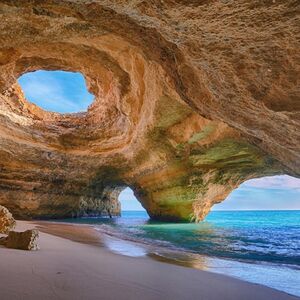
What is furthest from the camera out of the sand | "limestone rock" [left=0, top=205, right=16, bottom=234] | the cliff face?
"limestone rock" [left=0, top=205, right=16, bottom=234]

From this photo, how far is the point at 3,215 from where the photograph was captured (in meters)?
5.72

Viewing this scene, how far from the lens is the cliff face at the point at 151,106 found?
12.3 ft

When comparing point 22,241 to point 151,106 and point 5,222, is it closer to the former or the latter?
point 5,222

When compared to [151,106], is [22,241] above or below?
below

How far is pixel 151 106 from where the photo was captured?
1016 cm

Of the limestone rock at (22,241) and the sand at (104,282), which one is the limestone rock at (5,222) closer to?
the limestone rock at (22,241)

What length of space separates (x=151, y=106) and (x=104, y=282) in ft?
26.4

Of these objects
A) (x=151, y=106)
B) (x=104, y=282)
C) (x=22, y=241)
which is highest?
(x=151, y=106)

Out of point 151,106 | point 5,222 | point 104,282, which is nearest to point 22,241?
point 104,282

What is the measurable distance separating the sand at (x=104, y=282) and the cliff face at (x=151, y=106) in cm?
283

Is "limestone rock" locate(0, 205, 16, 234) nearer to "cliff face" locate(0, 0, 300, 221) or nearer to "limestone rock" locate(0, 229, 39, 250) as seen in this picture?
"limestone rock" locate(0, 229, 39, 250)

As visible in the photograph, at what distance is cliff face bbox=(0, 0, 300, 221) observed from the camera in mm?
3762

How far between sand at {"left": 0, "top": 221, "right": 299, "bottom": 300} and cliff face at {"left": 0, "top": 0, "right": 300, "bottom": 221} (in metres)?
2.83

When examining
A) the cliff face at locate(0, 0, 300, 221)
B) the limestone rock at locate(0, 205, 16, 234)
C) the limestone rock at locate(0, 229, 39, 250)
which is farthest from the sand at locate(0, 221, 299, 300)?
the cliff face at locate(0, 0, 300, 221)
